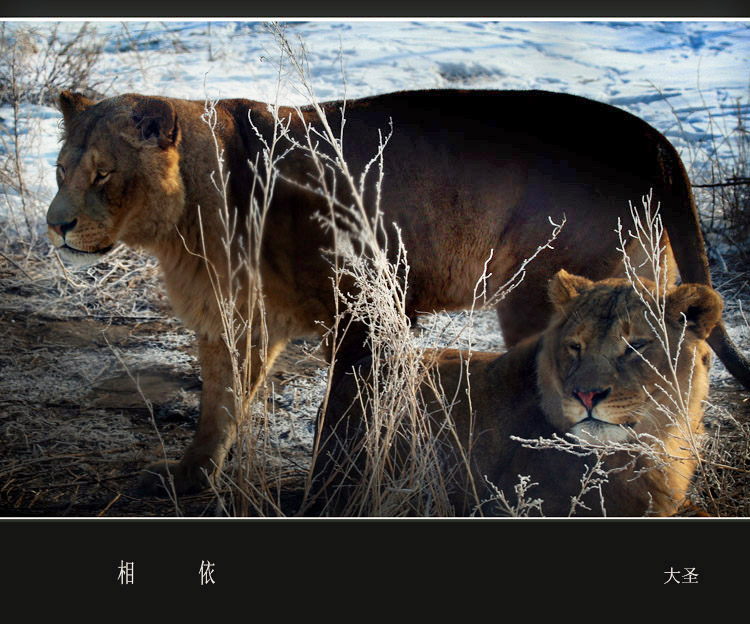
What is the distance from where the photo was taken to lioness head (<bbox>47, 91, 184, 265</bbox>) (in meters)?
2.61

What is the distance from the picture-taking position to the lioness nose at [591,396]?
2305 millimetres

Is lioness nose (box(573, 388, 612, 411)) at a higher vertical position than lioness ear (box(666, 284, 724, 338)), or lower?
lower

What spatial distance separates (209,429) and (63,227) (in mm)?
780

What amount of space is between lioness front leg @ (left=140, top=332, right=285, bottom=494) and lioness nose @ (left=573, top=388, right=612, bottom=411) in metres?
0.99

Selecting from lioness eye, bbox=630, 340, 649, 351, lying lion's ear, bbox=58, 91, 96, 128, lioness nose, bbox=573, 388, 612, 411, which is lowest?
lioness nose, bbox=573, 388, 612, 411

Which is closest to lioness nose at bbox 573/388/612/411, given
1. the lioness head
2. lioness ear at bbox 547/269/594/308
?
lioness ear at bbox 547/269/594/308

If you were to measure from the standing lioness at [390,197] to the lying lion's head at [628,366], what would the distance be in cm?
23

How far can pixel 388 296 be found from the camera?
7.31ft

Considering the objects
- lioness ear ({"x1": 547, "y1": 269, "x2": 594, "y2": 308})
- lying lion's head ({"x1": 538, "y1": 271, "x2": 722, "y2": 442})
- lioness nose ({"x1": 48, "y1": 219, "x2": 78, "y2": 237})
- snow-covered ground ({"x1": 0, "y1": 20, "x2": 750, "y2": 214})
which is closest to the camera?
lying lion's head ({"x1": 538, "y1": 271, "x2": 722, "y2": 442})

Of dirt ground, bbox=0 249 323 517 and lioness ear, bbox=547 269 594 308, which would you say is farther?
dirt ground, bbox=0 249 323 517
